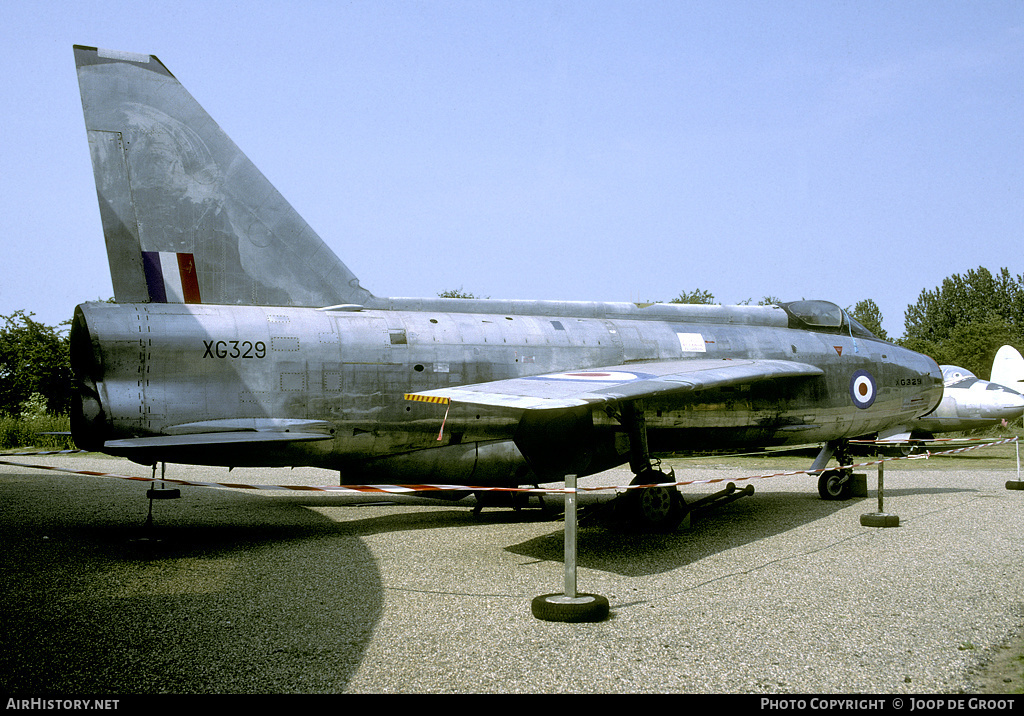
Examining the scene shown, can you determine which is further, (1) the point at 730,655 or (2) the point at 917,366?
(2) the point at 917,366

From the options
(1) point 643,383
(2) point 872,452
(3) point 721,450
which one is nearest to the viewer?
(1) point 643,383

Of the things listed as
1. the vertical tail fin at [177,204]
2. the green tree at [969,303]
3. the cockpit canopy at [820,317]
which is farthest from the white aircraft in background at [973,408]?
the green tree at [969,303]

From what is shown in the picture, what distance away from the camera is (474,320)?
1002 centimetres

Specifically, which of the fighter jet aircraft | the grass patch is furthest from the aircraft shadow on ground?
the grass patch

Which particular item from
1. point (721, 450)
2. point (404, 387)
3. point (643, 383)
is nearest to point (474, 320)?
point (404, 387)

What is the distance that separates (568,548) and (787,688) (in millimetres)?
1731

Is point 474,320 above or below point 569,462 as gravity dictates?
above

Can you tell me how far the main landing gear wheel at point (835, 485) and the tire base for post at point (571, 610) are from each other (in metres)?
7.85

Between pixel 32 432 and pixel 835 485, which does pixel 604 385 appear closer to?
pixel 835 485

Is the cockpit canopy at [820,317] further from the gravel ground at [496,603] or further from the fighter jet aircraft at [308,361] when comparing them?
the gravel ground at [496,603]

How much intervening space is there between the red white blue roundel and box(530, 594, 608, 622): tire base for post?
7.70 meters

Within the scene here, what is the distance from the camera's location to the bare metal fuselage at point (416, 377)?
785cm

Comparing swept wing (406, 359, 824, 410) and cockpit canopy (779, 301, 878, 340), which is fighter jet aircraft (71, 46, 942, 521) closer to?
swept wing (406, 359, 824, 410)
